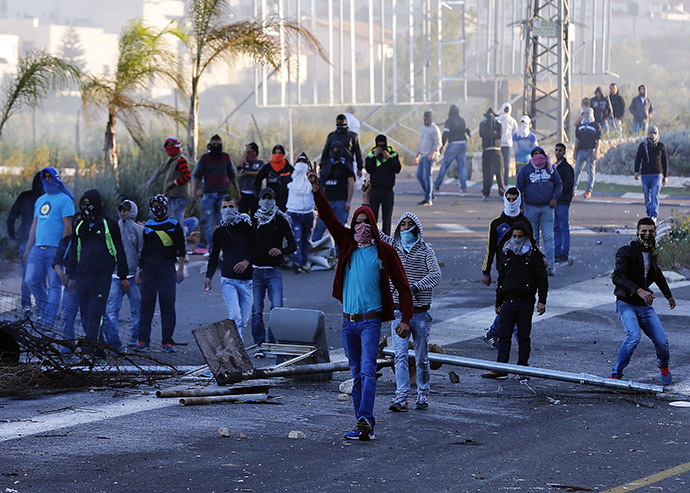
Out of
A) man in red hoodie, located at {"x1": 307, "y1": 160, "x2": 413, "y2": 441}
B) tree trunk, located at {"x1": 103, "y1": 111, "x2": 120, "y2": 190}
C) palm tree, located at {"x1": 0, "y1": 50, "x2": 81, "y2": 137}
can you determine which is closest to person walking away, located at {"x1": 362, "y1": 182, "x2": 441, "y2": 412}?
man in red hoodie, located at {"x1": 307, "y1": 160, "x2": 413, "y2": 441}

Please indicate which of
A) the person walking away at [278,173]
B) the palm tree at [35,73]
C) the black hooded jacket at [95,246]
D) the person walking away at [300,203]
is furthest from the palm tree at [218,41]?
the black hooded jacket at [95,246]

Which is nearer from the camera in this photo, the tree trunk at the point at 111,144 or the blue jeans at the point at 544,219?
the blue jeans at the point at 544,219

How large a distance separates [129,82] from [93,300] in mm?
11994

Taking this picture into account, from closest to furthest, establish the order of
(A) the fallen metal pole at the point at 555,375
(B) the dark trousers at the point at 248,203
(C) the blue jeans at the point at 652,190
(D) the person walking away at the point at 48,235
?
1. (A) the fallen metal pole at the point at 555,375
2. (D) the person walking away at the point at 48,235
3. (B) the dark trousers at the point at 248,203
4. (C) the blue jeans at the point at 652,190

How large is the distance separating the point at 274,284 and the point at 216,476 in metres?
5.37

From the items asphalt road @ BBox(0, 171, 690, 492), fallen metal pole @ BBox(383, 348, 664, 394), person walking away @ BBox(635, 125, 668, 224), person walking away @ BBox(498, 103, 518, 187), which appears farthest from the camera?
person walking away @ BBox(498, 103, 518, 187)

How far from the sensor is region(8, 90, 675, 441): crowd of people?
8.49 meters

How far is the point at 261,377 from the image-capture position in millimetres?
9891

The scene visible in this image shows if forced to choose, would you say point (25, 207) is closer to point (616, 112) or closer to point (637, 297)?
point (637, 297)

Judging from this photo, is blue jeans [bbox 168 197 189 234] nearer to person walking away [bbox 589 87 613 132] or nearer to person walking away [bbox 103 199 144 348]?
person walking away [bbox 103 199 144 348]

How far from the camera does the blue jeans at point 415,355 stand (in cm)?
927

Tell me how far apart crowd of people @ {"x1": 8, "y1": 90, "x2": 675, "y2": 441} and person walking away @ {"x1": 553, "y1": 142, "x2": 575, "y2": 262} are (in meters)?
0.03

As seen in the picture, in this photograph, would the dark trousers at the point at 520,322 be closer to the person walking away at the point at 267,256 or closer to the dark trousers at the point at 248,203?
the person walking away at the point at 267,256

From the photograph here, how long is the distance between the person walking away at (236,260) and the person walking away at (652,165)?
10.6 meters
